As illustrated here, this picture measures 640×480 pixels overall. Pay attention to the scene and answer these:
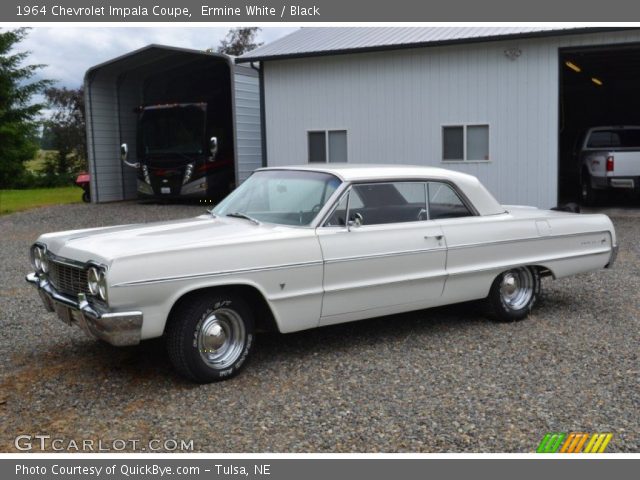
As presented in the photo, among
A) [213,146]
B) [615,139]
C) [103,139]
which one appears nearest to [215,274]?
[213,146]

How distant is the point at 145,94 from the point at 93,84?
192 centimetres

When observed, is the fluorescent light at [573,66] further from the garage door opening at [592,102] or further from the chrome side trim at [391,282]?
the chrome side trim at [391,282]

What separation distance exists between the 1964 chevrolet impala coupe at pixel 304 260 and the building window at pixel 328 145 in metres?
9.92

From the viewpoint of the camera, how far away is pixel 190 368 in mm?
4734

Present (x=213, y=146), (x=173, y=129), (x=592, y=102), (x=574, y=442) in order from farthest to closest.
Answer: (x=592, y=102)
(x=173, y=129)
(x=213, y=146)
(x=574, y=442)

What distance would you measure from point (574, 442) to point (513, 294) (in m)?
2.64

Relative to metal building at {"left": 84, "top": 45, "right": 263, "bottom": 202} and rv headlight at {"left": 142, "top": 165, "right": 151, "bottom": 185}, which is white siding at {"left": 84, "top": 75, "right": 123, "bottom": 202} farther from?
rv headlight at {"left": 142, "top": 165, "right": 151, "bottom": 185}

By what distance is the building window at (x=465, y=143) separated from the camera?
15.0 metres

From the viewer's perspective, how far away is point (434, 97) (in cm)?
1528

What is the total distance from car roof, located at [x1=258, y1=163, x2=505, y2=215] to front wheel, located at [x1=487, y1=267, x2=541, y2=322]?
1.99 ft

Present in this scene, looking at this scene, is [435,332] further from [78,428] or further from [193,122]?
[193,122]

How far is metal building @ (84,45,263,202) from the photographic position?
17891 millimetres

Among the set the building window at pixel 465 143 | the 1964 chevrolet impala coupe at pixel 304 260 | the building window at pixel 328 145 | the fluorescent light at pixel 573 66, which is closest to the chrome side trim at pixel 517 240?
the 1964 chevrolet impala coupe at pixel 304 260

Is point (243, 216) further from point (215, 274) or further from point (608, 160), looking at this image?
point (608, 160)
